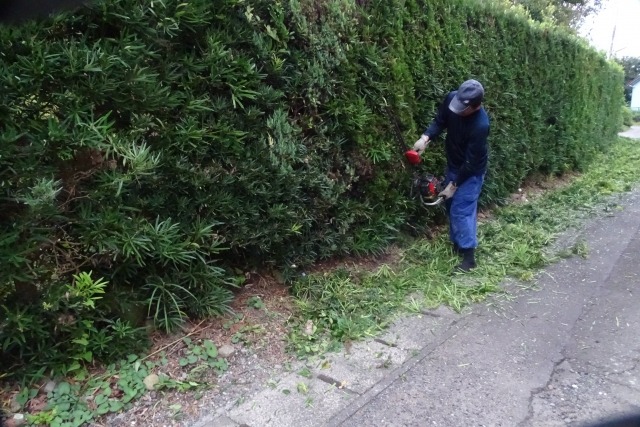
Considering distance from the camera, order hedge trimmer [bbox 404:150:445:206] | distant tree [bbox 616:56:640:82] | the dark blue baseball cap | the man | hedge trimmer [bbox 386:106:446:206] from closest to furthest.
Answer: the dark blue baseball cap, the man, hedge trimmer [bbox 386:106:446:206], hedge trimmer [bbox 404:150:445:206], distant tree [bbox 616:56:640:82]

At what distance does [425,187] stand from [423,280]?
40.2 inches

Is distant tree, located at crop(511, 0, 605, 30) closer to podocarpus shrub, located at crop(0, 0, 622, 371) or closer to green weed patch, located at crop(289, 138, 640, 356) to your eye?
green weed patch, located at crop(289, 138, 640, 356)

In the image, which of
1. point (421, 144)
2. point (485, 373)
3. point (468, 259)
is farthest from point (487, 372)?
point (421, 144)

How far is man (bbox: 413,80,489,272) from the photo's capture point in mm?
5457

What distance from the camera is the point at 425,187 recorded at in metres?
5.74

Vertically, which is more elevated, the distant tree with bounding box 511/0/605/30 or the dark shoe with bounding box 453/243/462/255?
the distant tree with bounding box 511/0/605/30

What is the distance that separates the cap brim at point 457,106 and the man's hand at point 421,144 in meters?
0.39

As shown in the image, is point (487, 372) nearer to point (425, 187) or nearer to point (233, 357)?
point (233, 357)

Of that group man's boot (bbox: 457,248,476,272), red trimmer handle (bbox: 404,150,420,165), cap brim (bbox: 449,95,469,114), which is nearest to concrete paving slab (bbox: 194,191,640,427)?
man's boot (bbox: 457,248,476,272)

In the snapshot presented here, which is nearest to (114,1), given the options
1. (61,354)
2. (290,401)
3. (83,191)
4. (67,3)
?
(83,191)

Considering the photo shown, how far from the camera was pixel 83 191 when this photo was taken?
314cm

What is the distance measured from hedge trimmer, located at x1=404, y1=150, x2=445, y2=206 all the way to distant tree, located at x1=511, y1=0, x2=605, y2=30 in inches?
532

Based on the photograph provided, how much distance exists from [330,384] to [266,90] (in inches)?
79.6

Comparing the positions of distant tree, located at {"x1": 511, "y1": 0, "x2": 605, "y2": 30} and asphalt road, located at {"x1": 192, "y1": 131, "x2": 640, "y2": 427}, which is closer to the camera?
asphalt road, located at {"x1": 192, "y1": 131, "x2": 640, "y2": 427}
